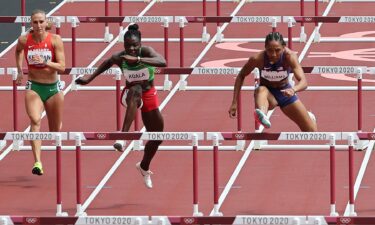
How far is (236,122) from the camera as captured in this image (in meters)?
25.8

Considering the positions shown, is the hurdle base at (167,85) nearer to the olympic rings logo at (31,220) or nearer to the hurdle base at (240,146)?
the hurdle base at (240,146)

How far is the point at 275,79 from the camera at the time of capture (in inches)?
824

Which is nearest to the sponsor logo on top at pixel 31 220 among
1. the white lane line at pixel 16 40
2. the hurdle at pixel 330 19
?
the hurdle at pixel 330 19

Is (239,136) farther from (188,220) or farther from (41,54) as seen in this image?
(41,54)

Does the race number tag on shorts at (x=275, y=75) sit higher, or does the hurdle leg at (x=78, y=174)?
the race number tag on shorts at (x=275, y=75)

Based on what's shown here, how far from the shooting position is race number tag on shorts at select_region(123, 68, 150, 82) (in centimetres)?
2134

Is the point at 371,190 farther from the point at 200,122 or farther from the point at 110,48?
the point at 110,48

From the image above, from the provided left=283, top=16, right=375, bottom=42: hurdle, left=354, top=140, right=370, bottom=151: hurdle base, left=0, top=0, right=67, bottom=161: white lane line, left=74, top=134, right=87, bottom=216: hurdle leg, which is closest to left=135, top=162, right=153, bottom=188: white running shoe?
left=74, top=134, right=87, bottom=216: hurdle leg

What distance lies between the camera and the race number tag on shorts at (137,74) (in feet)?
70.0

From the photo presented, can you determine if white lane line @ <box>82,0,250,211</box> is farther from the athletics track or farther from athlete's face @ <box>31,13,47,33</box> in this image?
athlete's face @ <box>31,13,47,33</box>

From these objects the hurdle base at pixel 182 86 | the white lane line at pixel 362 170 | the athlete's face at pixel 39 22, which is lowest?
the white lane line at pixel 362 170

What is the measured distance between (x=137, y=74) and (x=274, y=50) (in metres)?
1.66

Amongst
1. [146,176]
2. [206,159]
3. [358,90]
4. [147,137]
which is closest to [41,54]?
[146,176]

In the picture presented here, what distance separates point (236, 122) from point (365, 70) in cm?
307
